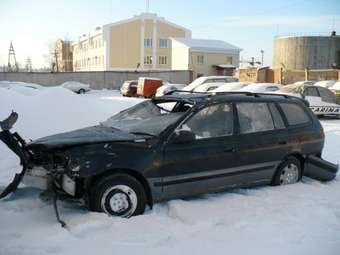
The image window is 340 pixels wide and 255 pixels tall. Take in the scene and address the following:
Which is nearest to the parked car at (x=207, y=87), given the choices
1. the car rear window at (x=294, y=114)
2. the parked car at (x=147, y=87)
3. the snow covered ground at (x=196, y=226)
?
the parked car at (x=147, y=87)

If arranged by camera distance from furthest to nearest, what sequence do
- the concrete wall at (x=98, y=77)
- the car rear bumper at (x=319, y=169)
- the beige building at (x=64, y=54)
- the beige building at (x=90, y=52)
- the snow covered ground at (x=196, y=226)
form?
1. the beige building at (x=64, y=54)
2. the beige building at (x=90, y=52)
3. the concrete wall at (x=98, y=77)
4. the car rear bumper at (x=319, y=169)
5. the snow covered ground at (x=196, y=226)

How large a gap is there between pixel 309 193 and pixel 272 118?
1.20 meters

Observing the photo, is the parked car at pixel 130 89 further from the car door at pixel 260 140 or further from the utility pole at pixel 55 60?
the utility pole at pixel 55 60

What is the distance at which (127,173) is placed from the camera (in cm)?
500

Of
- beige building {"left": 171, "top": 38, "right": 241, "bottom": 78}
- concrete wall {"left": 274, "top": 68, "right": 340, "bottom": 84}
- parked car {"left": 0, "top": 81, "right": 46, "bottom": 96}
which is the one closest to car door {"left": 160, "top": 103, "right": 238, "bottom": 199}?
parked car {"left": 0, "top": 81, "right": 46, "bottom": 96}

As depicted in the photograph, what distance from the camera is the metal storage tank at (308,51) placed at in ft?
177

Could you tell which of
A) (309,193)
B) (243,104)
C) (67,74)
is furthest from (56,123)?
(67,74)

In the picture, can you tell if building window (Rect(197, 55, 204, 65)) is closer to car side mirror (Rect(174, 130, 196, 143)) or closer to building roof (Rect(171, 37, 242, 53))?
building roof (Rect(171, 37, 242, 53))

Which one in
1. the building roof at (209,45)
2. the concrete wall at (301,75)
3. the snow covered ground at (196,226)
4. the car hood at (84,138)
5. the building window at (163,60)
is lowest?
the snow covered ground at (196,226)

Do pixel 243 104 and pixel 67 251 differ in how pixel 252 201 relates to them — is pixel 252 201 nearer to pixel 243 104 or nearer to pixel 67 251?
pixel 243 104

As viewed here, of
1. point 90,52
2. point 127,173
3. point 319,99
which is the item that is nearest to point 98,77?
point 90,52

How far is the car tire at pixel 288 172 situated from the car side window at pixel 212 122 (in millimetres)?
1132

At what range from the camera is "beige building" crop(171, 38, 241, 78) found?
57438 millimetres

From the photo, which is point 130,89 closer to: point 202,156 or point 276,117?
point 276,117
